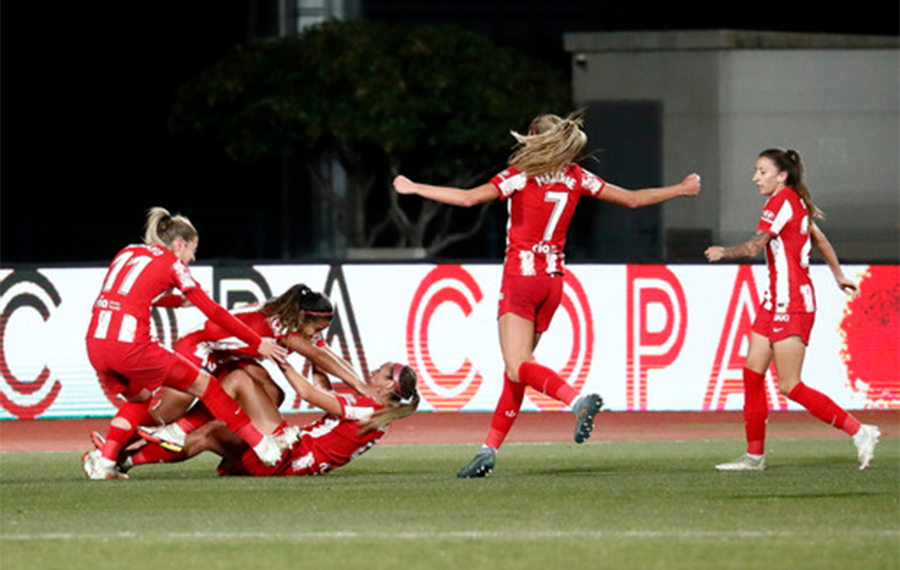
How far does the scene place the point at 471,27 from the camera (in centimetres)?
4794

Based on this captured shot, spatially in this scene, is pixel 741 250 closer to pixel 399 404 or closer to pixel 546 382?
pixel 546 382

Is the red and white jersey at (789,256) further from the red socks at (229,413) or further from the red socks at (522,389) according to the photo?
the red socks at (229,413)

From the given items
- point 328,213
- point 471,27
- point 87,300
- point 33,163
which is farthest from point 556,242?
point 471,27

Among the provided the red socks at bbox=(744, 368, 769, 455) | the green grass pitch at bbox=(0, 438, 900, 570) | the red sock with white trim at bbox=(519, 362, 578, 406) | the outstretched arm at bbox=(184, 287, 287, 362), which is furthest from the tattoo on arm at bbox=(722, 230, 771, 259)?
the outstretched arm at bbox=(184, 287, 287, 362)

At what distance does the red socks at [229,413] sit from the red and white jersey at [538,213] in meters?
1.70

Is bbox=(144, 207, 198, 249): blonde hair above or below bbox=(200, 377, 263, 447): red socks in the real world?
above

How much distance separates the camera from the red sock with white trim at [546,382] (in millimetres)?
10875

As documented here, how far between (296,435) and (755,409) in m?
2.72

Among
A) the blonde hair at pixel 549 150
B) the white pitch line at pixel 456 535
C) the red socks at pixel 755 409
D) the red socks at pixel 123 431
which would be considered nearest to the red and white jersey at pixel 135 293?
the red socks at pixel 123 431

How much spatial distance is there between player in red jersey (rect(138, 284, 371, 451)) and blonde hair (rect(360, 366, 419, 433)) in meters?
0.18

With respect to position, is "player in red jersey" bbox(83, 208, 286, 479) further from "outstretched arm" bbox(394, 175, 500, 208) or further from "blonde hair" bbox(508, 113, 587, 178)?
"blonde hair" bbox(508, 113, 587, 178)

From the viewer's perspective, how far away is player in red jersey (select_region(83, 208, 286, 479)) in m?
11.3

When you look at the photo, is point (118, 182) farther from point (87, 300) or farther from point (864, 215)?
point (87, 300)

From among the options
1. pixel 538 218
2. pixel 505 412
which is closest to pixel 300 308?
pixel 505 412
